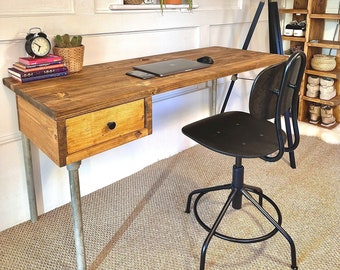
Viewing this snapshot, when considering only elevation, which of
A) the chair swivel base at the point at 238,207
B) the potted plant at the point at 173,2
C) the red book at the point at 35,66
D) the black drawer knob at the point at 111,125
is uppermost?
the potted plant at the point at 173,2

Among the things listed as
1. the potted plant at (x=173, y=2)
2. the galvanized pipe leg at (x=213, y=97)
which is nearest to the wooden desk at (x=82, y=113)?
the potted plant at (x=173, y=2)

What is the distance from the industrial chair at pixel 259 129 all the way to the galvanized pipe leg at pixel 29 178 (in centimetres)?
71

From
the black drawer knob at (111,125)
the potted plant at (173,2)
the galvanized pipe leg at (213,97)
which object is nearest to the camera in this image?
the black drawer knob at (111,125)

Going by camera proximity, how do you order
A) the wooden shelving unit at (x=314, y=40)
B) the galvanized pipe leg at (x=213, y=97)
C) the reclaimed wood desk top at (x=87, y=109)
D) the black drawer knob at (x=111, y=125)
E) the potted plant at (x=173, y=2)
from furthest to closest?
the wooden shelving unit at (x=314, y=40), the galvanized pipe leg at (x=213, y=97), the potted plant at (x=173, y=2), the black drawer knob at (x=111, y=125), the reclaimed wood desk top at (x=87, y=109)

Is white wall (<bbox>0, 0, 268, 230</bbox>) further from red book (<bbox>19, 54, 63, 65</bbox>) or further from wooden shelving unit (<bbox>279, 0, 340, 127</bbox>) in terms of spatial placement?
wooden shelving unit (<bbox>279, 0, 340, 127</bbox>)

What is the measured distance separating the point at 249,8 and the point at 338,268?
6.26ft

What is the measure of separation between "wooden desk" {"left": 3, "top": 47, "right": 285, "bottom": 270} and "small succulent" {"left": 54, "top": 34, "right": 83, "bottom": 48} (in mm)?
133

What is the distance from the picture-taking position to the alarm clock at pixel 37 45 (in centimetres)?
153

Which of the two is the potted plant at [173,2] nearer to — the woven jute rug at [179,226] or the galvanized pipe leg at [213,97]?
the galvanized pipe leg at [213,97]

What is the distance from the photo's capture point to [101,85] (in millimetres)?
1474

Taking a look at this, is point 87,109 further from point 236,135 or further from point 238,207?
point 238,207

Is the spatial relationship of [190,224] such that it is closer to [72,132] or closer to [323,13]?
[72,132]

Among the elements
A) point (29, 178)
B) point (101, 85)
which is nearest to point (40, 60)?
point (101, 85)

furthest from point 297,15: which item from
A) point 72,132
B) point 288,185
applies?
point 72,132
